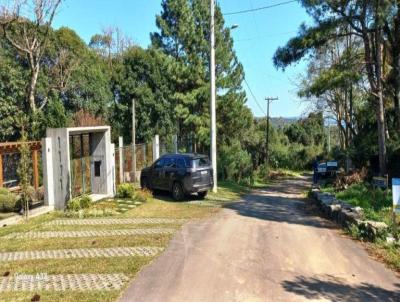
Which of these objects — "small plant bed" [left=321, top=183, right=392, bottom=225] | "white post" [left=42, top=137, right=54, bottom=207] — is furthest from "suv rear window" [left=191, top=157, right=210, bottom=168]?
"white post" [left=42, top=137, right=54, bottom=207]

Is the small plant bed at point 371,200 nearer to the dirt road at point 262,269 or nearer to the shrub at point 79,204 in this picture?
the dirt road at point 262,269

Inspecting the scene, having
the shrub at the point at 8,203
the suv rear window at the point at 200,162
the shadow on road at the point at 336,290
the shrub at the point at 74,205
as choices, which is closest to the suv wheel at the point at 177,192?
the suv rear window at the point at 200,162

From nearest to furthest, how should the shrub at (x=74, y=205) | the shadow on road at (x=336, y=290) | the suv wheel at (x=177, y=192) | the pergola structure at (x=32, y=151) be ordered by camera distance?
the shadow on road at (x=336, y=290) → the shrub at (x=74, y=205) → the pergola structure at (x=32, y=151) → the suv wheel at (x=177, y=192)

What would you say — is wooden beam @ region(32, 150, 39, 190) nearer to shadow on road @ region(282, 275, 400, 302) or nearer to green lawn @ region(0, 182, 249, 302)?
green lawn @ region(0, 182, 249, 302)

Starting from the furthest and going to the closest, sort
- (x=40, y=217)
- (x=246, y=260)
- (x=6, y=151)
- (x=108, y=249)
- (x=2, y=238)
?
(x=6, y=151) < (x=40, y=217) < (x=2, y=238) < (x=108, y=249) < (x=246, y=260)

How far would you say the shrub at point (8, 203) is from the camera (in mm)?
13789

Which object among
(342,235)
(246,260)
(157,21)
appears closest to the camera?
(246,260)

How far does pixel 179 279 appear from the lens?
732 cm

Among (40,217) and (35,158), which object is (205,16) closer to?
(35,158)

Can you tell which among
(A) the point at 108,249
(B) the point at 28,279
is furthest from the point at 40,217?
(B) the point at 28,279

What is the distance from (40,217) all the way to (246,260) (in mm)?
7198

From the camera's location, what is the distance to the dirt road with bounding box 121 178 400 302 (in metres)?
6.75

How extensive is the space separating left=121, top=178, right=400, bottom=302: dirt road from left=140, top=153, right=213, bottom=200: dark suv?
17.5 feet

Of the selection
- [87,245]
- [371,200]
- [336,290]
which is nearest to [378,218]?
[371,200]
